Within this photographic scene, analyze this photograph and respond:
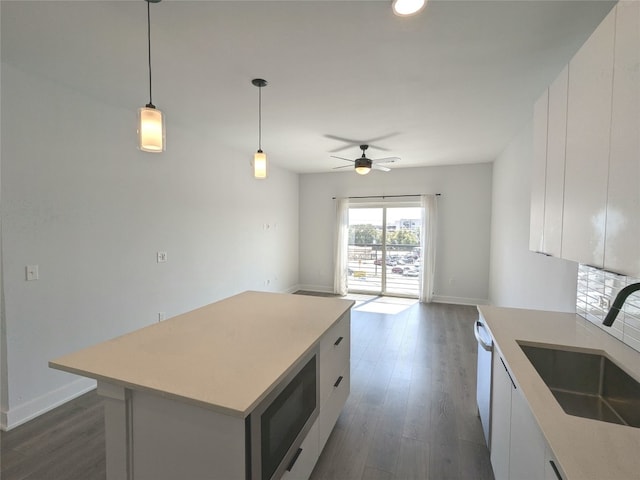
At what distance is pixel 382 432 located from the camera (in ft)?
6.81

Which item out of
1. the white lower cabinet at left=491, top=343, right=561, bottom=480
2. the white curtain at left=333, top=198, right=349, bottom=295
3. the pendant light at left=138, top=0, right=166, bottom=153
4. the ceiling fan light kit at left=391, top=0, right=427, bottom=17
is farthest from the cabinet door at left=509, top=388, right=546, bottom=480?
the white curtain at left=333, top=198, right=349, bottom=295

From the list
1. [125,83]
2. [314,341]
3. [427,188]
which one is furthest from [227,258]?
[427,188]

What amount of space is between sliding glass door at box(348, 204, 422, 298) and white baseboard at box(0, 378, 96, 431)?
465 cm

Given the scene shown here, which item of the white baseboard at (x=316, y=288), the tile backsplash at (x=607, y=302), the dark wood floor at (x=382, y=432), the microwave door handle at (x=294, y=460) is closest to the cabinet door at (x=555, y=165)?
the tile backsplash at (x=607, y=302)

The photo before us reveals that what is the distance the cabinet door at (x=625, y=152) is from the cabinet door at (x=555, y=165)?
17.7 inches

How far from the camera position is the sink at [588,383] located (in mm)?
1208

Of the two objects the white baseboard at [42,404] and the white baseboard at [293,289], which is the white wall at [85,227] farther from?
the white baseboard at [293,289]

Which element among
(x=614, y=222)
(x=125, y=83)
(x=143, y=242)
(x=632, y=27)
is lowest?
(x=143, y=242)

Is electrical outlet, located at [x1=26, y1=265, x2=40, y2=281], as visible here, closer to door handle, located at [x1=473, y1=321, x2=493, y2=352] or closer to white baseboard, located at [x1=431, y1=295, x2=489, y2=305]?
door handle, located at [x1=473, y1=321, x2=493, y2=352]

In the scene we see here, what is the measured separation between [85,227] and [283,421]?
2.42 m

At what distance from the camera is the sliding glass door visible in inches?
227

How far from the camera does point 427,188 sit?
218 inches

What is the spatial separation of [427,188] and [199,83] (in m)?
4.44

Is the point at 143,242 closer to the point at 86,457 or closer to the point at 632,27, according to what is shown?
the point at 86,457
